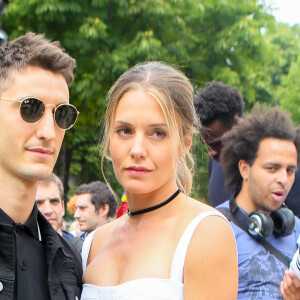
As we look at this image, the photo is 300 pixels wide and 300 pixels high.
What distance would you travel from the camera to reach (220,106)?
5.81 m

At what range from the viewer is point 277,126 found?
457 cm

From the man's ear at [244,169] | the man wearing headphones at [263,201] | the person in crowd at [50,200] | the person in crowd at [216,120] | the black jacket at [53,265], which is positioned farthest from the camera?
the person in crowd at [50,200]

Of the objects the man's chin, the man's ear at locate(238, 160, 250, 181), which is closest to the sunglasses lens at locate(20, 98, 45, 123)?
the man's chin

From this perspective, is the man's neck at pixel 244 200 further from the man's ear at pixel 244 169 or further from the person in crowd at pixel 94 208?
the person in crowd at pixel 94 208

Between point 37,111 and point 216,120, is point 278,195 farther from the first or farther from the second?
point 37,111

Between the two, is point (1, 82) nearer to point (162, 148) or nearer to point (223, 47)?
point (162, 148)

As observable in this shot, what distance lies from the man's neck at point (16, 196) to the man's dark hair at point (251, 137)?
7.21 ft

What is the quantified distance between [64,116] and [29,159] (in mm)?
303

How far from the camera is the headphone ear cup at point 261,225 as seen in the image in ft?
12.8

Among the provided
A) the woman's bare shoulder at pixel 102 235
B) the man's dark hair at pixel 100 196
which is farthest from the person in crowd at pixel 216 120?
the man's dark hair at pixel 100 196

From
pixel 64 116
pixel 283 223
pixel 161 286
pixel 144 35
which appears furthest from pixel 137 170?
pixel 144 35

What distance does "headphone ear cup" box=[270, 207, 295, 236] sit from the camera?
4.07m

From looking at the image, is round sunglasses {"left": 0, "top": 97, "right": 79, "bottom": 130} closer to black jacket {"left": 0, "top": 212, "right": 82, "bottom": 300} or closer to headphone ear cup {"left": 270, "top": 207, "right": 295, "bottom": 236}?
black jacket {"left": 0, "top": 212, "right": 82, "bottom": 300}

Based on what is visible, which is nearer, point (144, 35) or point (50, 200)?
point (50, 200)
